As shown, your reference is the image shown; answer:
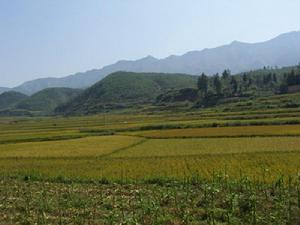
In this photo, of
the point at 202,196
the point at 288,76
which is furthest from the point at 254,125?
the point at 288,76

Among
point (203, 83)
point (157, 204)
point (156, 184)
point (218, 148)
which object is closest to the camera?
point (157, 204)

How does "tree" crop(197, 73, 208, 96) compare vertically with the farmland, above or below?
above

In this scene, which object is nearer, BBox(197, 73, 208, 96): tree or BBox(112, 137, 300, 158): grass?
BBox(112, 137, 300, 158): grass

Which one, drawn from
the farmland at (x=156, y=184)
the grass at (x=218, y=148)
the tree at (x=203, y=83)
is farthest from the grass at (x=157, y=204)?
the tree at (x=203, y=83)

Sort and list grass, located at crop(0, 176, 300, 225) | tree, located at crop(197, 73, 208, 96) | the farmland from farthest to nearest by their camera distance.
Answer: tree, located at crop(197, 73, 208, 96)
the farmland
grass, located at crop(0, 176, 300, 225)

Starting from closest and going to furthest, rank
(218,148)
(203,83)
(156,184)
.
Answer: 1. (156,184)
2. (218,148)
3. (203,83)

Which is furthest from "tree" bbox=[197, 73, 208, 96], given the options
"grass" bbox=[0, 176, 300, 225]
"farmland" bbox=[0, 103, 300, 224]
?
"grass" bbox=[0, 176, 300, 225]

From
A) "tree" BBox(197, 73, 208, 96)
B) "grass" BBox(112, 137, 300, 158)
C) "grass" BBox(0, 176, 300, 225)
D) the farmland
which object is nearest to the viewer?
"grass" BBox(0, 176, 300, 225)

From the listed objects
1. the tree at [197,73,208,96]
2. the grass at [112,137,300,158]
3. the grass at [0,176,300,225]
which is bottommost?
the grass at [112,137,300,158]

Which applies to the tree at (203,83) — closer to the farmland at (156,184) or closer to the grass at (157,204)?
the farmland at (156,184)

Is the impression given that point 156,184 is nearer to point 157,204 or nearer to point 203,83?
point 157,204

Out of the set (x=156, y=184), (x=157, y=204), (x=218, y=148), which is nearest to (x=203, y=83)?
(x=218, y=148)

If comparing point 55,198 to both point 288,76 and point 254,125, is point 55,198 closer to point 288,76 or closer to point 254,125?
point 254,125

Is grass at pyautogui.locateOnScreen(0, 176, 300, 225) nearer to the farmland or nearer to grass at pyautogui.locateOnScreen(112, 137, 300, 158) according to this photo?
the farmland
